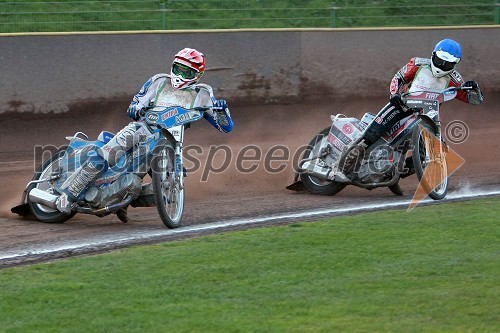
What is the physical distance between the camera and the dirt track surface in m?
11.0

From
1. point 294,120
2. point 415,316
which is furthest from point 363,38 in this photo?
point 415,316

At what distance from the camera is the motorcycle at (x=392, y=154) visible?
12258 mm

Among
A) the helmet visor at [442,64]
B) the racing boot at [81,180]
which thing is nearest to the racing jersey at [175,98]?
the racing boot at [81,180]

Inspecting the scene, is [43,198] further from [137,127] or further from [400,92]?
[400,92]

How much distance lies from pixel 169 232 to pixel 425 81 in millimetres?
4244

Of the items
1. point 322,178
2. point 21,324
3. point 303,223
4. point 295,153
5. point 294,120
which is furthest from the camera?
point 294,120

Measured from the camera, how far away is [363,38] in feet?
66.4

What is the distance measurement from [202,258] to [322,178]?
4528mm

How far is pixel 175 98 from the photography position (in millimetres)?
11008

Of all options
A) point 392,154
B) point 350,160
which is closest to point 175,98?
point 350,160

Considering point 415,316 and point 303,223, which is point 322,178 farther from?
point 415,316

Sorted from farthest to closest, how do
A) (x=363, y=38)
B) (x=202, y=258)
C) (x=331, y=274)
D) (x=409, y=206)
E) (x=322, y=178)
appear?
1. (x=363, y=38)
2. (x=322, y=178)
3. (x=409, y=206)
4. (x=202, y=258)
5. (x=331, y=274)

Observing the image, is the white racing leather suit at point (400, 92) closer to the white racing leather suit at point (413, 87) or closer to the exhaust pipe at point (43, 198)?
the white racing leather suit at point (413, 87)
